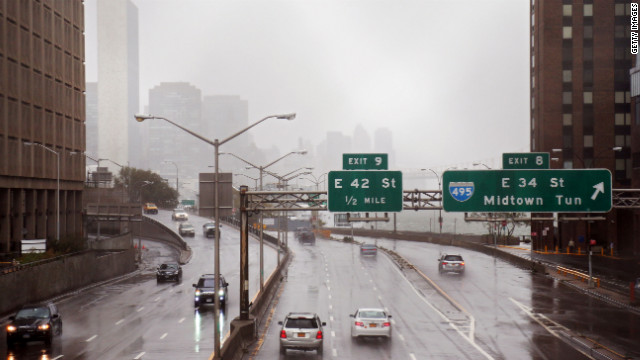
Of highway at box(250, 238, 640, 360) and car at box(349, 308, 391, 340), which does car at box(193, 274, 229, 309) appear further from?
car at box(349, 308, 391, 340)

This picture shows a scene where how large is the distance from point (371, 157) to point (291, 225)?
131 meters

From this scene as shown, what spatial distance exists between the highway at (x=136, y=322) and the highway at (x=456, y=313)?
12.0ft

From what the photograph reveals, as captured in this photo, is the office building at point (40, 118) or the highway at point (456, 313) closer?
the highway at point (456, 313)

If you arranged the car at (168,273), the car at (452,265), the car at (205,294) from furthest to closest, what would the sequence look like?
1. the car at (452,265)
2. the car at (168,273)
3. the car at (205,294)

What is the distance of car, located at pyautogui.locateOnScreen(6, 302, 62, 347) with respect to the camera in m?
31.6

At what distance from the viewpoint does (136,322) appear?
4034 cm

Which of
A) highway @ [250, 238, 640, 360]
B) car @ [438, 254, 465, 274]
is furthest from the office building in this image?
car @ [438, 254, 465, 274]

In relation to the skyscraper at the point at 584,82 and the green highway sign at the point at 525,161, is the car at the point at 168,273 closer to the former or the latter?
the green highway sign at the point at 525,161

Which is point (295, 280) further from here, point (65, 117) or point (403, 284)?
point (65, 117)

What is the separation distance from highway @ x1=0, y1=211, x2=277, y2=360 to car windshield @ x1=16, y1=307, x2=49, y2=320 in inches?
53.6

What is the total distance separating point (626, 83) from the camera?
99688 millimetres

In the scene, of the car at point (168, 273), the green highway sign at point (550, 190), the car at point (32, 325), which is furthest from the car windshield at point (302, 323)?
the car at point (168, 273)

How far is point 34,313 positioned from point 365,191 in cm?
1648

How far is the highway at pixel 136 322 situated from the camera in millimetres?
30766
